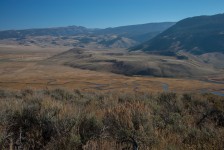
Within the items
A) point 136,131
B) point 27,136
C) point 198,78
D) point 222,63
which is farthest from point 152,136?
point 222,63

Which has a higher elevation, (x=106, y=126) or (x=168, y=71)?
(x=106, y=126)

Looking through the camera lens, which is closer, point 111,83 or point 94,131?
point 94,131

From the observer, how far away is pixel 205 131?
8508 mm

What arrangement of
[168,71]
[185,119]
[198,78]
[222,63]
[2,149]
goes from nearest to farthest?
[2,149] < [185,119] < [198,78] < [168,71] < [222,63]

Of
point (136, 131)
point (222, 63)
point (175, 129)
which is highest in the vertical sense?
point (136, 131)

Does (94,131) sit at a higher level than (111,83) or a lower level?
higher

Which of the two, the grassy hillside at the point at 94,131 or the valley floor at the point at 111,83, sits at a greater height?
the grassy hillside at the point at 94,131

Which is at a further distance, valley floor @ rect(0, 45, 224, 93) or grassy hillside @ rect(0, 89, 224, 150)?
valley floor @ rect(0, 45, 224, 93)

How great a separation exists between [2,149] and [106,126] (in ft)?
10.1

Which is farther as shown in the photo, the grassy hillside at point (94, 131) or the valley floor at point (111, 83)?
the valley floor at point (111, 83)

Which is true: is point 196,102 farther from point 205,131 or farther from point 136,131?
point 136,131

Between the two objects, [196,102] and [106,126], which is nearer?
[106,126]

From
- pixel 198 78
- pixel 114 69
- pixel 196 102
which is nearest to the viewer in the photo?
pixel 196 102

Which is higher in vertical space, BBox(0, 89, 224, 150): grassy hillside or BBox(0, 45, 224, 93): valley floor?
BBox(0, 89, 224, 150): grassy hillside
